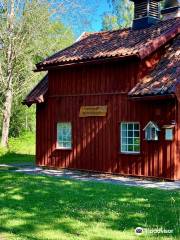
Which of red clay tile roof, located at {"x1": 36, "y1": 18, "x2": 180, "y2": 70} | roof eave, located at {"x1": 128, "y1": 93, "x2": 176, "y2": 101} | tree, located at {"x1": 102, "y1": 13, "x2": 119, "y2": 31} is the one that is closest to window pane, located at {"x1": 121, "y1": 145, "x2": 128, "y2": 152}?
roof eave, located at {"x1": 128, "y1": 93, "x2": 176, "y2": 101}

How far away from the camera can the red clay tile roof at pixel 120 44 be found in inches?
663

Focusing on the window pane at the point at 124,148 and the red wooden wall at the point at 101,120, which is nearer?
the red wooden wall at the point at 101,120

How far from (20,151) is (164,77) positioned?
15.3 metres

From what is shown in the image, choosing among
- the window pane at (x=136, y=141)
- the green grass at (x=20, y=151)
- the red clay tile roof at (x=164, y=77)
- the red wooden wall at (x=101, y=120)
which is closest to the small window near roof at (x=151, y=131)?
the red wooden wall at (x=101, y=120)

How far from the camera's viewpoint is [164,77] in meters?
16.1

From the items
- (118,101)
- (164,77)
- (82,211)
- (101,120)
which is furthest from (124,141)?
(82,211)

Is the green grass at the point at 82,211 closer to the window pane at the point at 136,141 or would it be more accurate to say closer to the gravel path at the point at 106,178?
the gravel path at the point at 106,178

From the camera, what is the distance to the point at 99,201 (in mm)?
11156

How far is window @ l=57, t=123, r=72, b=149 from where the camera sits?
1949cm

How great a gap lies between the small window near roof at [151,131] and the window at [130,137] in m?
0.71

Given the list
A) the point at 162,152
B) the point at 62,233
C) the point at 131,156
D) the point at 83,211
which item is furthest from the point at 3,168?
the point at 62,233

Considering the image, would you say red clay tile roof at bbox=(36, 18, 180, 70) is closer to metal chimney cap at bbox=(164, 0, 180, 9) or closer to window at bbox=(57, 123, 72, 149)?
metal chimney cap at bbox=(164, 0, 180, 9)

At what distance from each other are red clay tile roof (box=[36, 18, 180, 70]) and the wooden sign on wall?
1.84 metres

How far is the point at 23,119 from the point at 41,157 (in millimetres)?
19068
